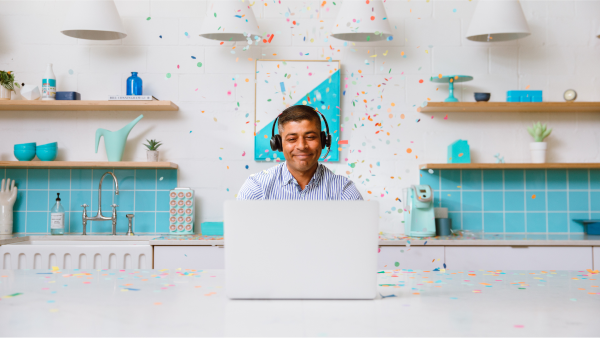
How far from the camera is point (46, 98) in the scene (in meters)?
3.27

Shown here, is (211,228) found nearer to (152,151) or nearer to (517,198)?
(152,151)

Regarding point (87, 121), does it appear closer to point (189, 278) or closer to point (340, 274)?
point (189, 278)

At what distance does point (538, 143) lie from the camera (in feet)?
11.0

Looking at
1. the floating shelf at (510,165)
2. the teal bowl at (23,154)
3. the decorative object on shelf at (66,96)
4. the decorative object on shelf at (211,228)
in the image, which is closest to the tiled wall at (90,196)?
the teal bowl at (23,154)

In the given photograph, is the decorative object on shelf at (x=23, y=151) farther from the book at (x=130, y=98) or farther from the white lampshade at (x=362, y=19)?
the white lampshade at (x=362, y=19)

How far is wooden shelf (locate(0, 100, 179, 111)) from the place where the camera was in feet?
10.5

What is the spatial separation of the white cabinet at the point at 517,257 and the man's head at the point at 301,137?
130 centimetres

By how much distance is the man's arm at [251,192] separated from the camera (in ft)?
7.02

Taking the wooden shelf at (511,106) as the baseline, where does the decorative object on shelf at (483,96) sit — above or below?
above

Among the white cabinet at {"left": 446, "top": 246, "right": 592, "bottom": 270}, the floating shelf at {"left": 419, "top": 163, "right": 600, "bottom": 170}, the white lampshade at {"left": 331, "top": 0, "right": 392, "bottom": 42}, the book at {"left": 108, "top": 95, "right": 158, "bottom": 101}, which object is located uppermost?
the white lampshade at {"left": 331, "top": 0, "right": 392, "bottom": 42}

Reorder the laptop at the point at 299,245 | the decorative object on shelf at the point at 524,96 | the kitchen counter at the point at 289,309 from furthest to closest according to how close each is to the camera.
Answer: the decorative object on shelf at the point at 524,96, the laptop at the point at 299,245, the kitchen counter at the point at 289,309

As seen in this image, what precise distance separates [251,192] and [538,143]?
7.16 ft

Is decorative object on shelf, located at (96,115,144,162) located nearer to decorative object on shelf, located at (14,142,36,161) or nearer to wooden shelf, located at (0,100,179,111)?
wooden shelf, located at (0,100,179,111)

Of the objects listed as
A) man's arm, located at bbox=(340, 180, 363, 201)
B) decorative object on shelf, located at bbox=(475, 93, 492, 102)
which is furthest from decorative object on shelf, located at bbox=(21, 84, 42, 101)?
decorative object on shelf, located at bbox=(475, 93, 492, 102)
